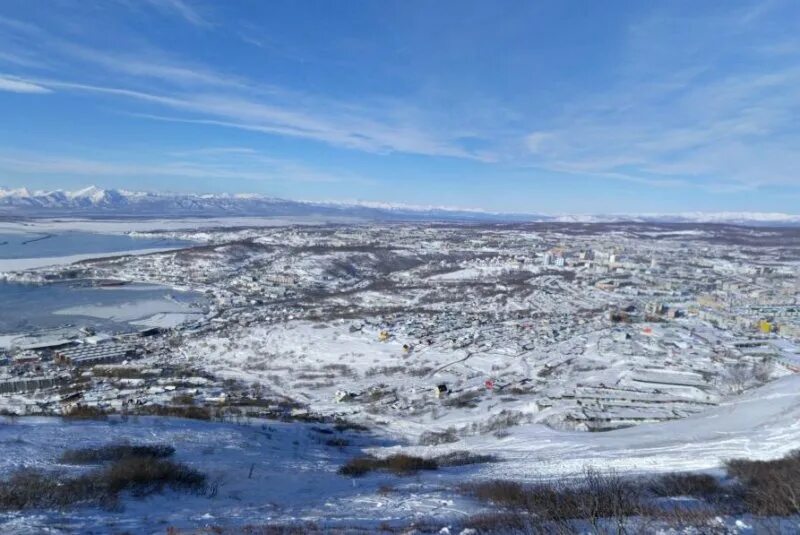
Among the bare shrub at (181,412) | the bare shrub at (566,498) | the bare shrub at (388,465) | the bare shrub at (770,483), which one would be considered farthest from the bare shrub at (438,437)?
the bare shrub at (770,483)

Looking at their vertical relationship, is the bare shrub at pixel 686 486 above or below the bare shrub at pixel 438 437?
above

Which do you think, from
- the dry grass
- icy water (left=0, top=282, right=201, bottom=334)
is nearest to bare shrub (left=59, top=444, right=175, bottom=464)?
the dry grass

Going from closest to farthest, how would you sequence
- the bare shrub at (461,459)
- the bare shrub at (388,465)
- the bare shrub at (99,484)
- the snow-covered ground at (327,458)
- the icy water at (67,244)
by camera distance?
the bare shrub at (99,484), the snow-covered ground at (327,458), the bare shrub at (388,465), the bare shrub at (461,459), the icy water at (67,244)

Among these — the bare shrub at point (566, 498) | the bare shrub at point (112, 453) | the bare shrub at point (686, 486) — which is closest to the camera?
the bare shrub at point (566, 498)

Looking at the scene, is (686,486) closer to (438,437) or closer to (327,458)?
(327,458)

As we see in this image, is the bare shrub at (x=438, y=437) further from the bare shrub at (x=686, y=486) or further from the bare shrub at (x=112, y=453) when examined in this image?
the bare shrub at (x=112, y=453)

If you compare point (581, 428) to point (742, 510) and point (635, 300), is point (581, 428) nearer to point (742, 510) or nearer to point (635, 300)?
point (742, 510)
